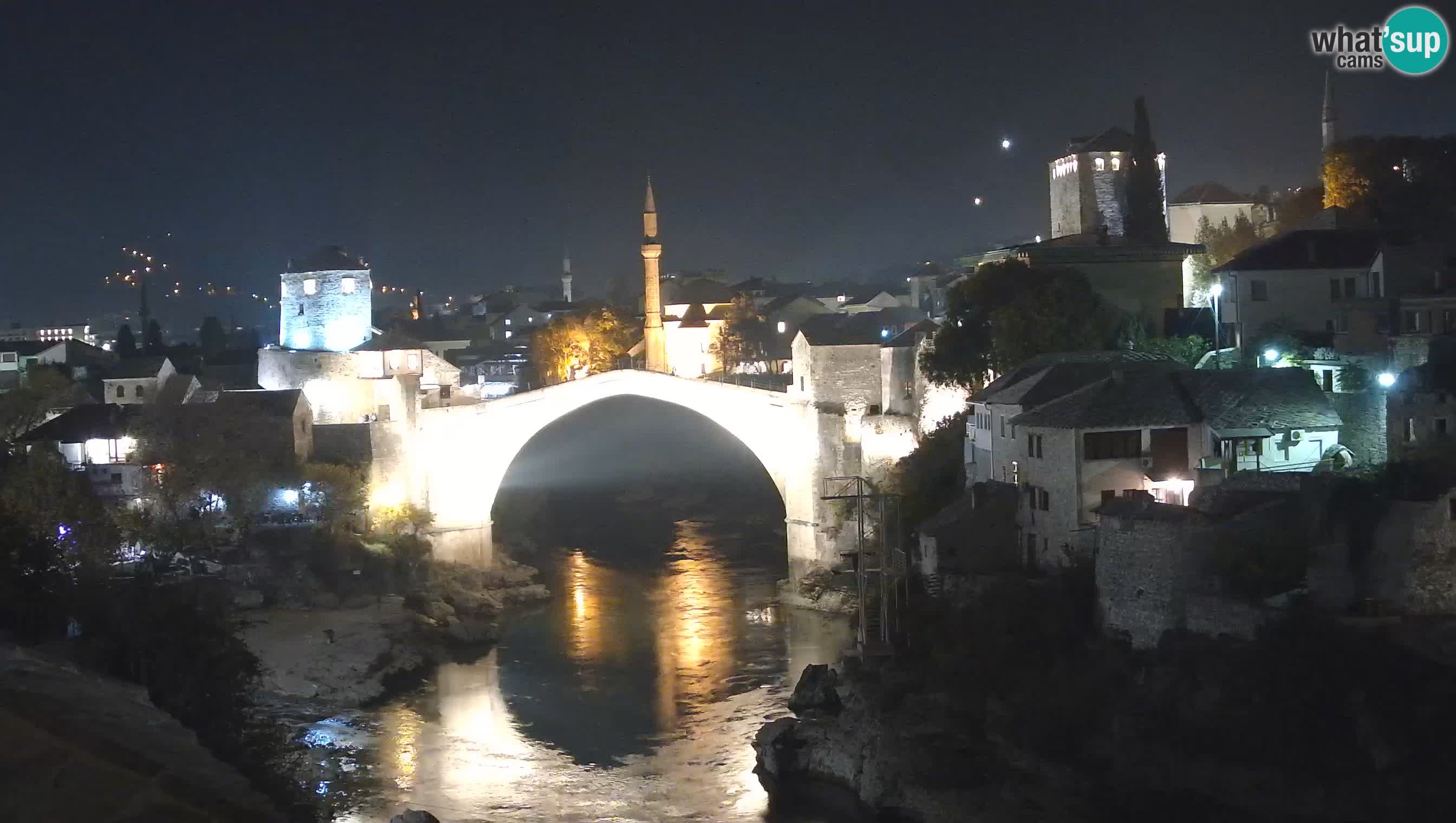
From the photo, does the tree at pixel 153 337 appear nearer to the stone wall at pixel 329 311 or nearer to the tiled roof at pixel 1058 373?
the stone wall at pixel 329 311

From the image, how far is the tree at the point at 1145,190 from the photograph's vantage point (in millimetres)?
26703

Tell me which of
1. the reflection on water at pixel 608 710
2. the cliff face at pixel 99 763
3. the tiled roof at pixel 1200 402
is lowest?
the reflection on water at pixel 608 710

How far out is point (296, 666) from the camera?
66.7 feet

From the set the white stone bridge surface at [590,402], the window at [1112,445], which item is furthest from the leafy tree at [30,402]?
the window at [1112,445]

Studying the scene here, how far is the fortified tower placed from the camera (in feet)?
100

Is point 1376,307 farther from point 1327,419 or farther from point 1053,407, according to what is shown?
point 1053,407

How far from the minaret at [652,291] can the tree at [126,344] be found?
42.8 ft

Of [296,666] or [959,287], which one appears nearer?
[296,666]

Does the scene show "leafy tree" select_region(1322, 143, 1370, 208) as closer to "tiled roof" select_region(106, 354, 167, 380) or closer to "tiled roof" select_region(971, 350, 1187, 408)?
"tiled roof" select_region(971, 350, 1187, 408)

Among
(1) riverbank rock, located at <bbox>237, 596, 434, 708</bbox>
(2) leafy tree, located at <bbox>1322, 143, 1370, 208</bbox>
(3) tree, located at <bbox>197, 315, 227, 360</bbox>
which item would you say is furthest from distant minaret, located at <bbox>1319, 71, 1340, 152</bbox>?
(3) tree, located at <bbox>197, 315, 227, 360</bbox>

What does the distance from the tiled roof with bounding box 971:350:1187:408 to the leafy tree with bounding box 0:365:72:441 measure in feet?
51.8

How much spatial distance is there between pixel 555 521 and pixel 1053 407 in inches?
713

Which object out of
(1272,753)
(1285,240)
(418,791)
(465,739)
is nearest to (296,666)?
(465,739)

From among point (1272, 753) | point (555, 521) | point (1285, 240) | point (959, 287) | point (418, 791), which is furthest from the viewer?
point (555, 521)
